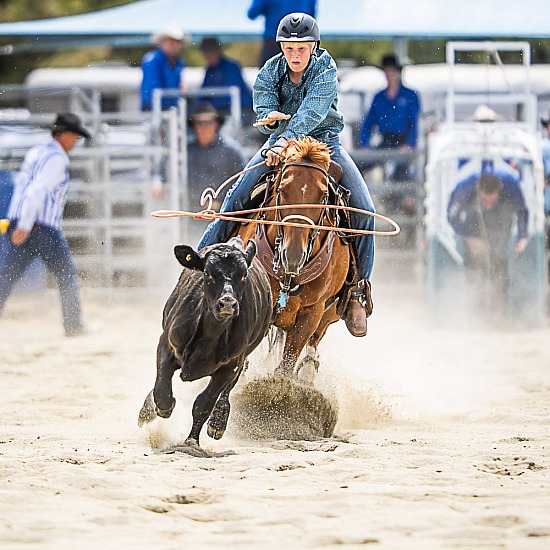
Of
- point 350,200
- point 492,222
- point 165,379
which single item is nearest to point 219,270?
point 165,379

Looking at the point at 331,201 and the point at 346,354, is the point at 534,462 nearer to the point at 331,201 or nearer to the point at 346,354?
the point at 331,201

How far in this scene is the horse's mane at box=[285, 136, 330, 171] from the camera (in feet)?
18.5

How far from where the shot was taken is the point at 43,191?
10.2 metres

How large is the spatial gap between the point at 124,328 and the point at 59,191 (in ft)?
4.56

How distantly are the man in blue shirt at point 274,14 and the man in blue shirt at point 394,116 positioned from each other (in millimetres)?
1043

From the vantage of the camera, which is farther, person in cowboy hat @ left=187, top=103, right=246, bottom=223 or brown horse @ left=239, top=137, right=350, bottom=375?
person in cowboy hat @ left=187, top=103, right=246, bottom=223

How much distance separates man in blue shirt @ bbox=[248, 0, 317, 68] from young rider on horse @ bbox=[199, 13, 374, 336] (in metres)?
4.96

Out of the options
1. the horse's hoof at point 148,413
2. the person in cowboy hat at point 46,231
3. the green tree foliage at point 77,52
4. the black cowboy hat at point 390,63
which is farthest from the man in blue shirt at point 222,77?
the green tree foliage at point 77,52

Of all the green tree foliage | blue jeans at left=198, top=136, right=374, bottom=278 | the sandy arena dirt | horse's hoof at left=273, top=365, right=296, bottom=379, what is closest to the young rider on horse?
blue jeans at left=198, top=136, right=374, bottom=278

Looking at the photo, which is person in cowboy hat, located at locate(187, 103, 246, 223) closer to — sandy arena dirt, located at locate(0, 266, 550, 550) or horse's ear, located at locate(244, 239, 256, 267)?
sandy arena dirt, located at locate(0, 266, 550, 550)

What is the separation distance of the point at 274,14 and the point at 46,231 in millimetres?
3245

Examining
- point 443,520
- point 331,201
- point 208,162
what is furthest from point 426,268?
point 443,520

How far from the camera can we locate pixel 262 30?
12547 mm

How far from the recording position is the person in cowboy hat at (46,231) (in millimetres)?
10086
